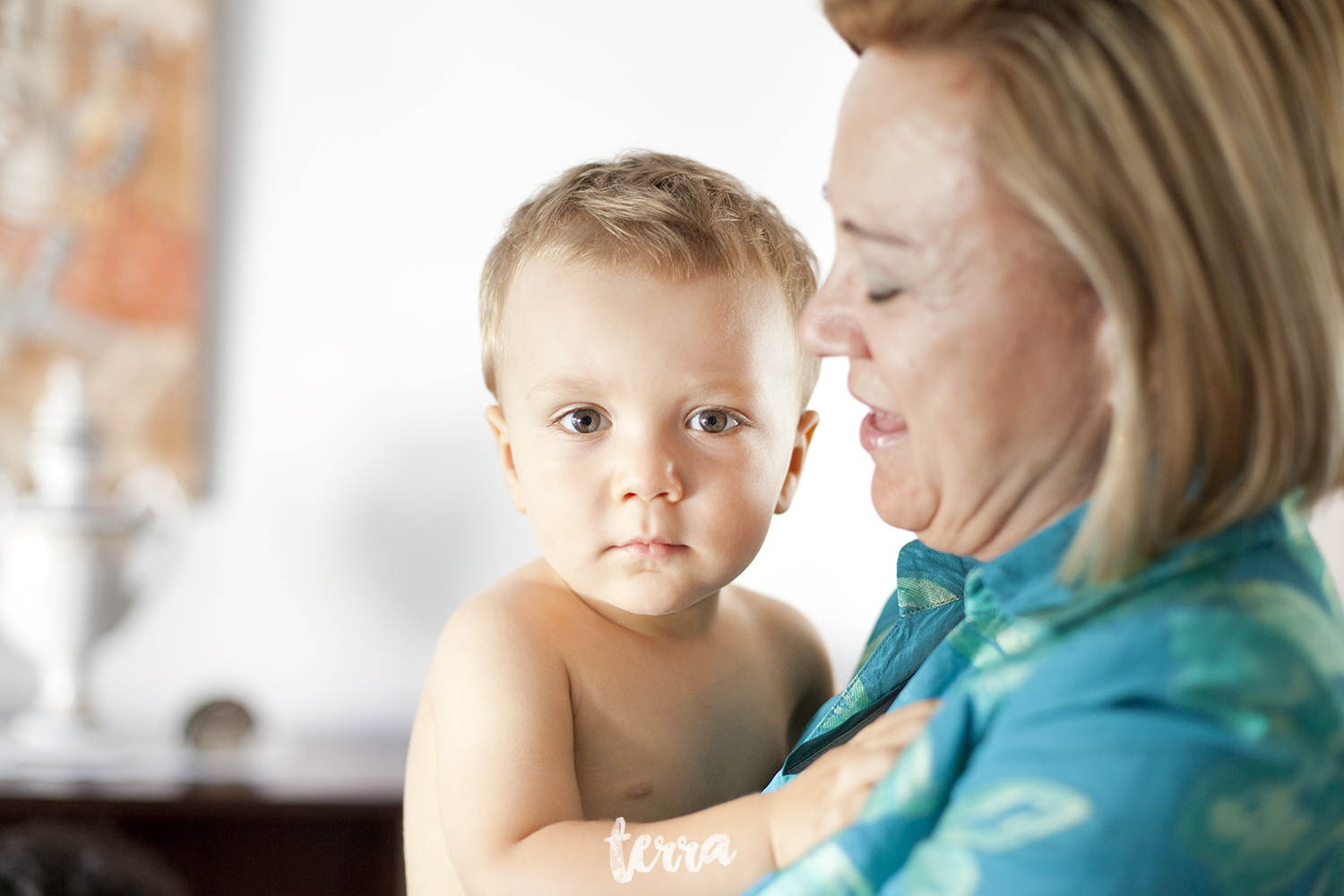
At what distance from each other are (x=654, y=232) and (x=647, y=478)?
0.72 ft

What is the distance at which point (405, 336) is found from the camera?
2453 millimetres

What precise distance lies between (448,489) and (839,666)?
0.97 m

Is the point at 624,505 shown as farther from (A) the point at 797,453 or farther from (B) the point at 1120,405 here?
(B) the point at 1120,405

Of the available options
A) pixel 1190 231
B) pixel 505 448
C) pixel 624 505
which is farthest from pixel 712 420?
pixel 1190 231

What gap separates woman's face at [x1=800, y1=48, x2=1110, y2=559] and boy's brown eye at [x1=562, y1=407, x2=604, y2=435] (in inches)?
12.1

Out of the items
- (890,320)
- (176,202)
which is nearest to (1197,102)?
(890,320)

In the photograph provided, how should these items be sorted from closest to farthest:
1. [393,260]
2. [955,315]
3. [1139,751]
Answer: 1. [1139,751]
2. [955,315]
3. [393,260]

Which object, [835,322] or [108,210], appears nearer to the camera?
[835,322]

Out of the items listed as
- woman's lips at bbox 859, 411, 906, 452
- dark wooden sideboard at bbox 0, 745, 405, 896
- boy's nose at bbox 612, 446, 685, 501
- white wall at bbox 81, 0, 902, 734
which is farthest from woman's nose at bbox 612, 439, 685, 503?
white wall at bbox 81, 0, 902, 734

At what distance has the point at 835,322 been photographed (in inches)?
27.3

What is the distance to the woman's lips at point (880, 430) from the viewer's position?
706 mm

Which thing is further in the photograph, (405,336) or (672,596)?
(405,336)

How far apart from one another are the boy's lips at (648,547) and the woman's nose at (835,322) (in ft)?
0.94

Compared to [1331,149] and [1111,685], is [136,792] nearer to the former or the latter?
[1111,685]
